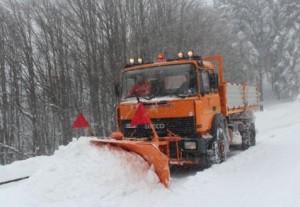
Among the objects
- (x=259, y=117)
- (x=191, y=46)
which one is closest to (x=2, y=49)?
(x=191, y=46)

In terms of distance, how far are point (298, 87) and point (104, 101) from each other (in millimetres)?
34057

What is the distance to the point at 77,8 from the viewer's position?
1005 inches

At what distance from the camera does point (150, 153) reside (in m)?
8.09

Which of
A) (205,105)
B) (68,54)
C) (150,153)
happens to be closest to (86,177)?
(150,153)

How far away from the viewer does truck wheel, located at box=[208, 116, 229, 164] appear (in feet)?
33.1

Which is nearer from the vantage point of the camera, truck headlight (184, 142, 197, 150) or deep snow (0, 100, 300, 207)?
deep snow (0, 100, 300, 207)

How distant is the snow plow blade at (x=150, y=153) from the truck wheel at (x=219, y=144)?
2.16 m

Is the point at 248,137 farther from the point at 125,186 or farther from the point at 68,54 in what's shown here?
the point at 68,54

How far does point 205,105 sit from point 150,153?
2.44 metres

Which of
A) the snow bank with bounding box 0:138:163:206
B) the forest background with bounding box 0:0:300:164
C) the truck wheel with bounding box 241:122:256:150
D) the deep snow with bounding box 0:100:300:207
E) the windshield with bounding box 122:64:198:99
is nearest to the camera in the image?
the deep snow with bounding box 0:100:300:207

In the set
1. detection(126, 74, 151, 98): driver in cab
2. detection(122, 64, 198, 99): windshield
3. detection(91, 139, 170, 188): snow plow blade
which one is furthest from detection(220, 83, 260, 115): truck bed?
detection(91, 139, 170, 188): snow plow blade

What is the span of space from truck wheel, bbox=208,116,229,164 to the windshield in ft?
4.59

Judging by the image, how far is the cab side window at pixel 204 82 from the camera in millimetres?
9916

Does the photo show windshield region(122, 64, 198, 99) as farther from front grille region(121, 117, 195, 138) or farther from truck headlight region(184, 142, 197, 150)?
truck headlight region(184, 142, 197, 150)
